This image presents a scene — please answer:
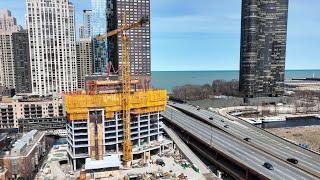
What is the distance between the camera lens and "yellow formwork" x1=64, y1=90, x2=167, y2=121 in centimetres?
8431

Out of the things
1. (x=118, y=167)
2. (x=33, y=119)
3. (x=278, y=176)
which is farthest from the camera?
(x=33, y=119)

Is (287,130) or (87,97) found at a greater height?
(87,97)

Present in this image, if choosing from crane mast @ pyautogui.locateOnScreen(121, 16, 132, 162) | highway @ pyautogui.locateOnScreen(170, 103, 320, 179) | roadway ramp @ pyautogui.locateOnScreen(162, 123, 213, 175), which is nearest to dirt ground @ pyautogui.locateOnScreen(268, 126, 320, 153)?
highway @ pyautogui.locateOnScreen(170, 103, 320, 179)

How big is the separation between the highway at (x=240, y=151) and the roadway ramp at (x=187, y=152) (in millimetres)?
4687

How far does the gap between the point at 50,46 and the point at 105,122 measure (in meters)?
111

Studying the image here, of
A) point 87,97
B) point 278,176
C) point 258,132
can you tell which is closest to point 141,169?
point 87,97

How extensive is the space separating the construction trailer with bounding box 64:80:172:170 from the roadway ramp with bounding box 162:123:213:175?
9046 millimetres

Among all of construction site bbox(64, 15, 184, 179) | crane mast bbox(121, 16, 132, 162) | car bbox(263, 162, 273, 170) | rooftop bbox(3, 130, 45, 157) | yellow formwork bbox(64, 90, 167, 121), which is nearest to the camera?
car bbox(263, 162, 273, 170)

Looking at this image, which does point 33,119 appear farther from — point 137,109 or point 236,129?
point 236,129

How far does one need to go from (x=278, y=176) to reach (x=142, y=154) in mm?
45451

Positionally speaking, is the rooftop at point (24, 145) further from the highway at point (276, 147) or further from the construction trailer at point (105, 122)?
the highway at point (276, 147)

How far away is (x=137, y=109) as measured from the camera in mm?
94562

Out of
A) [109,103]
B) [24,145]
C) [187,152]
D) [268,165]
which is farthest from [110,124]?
[268,165]

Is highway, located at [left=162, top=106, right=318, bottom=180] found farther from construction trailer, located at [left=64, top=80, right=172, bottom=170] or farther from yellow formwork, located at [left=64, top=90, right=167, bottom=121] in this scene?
yellow formwork, located at [left=64, top=90, right=167, bottom=121]
